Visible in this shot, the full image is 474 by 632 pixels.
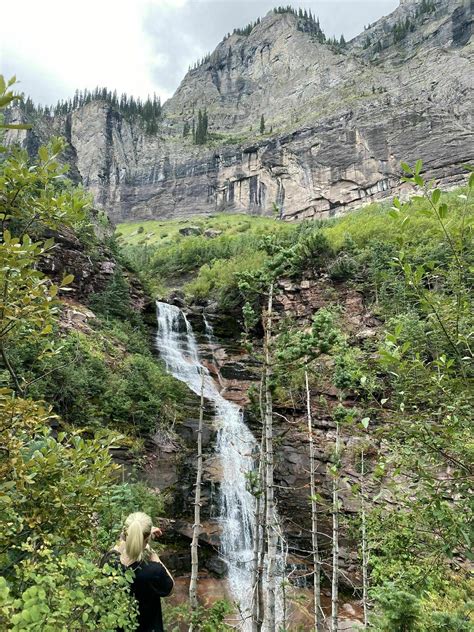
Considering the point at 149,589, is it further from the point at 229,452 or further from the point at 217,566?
the point at 229,452

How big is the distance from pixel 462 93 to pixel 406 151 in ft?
37.6

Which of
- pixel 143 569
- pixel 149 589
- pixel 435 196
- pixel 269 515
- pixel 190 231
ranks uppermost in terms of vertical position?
pixel 190 231

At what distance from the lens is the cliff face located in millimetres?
57594

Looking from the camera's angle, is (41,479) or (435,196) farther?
(41,479)

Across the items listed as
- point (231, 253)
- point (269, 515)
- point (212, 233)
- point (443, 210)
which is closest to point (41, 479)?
point (443, 210)

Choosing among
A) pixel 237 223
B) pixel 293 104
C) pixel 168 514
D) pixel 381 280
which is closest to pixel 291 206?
pixel 237 223

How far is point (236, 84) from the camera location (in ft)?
355

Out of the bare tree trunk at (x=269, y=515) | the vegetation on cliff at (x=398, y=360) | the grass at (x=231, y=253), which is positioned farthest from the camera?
the grass at (x=231, y=253)

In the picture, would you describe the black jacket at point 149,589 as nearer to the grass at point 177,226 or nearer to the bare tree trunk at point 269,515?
the bare tree trunk at point 269,515

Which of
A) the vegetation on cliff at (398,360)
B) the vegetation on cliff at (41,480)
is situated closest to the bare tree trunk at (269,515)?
the vegetation on cliff at (398,360)

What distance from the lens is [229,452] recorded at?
17.0m

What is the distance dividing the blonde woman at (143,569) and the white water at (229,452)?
4.21 metres

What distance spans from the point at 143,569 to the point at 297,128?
7622 cm

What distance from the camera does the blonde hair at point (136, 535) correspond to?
3053 mm
